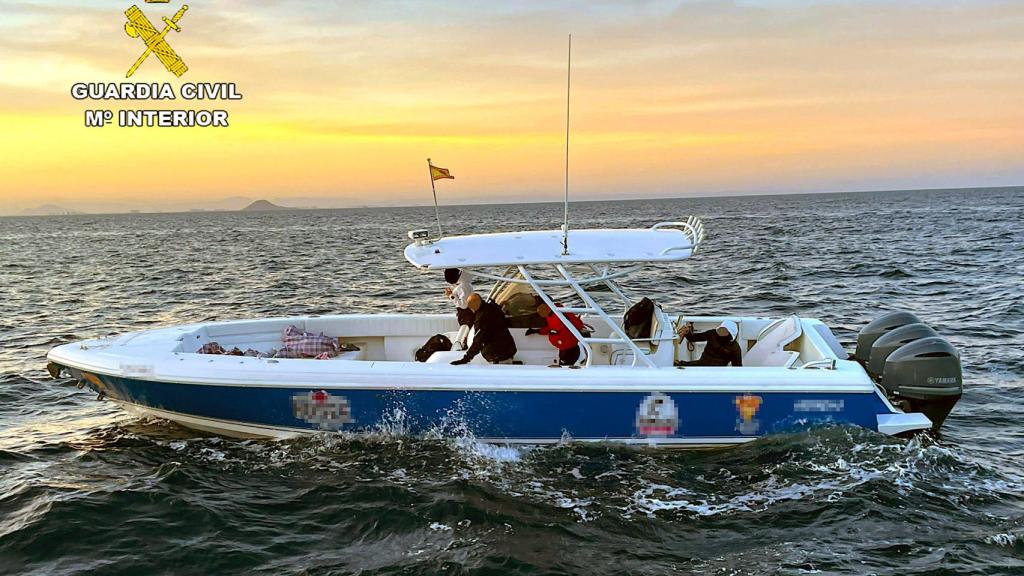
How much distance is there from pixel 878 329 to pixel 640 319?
8.50 feet

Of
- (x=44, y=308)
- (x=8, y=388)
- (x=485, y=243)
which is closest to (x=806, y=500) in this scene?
(x=485, y=243)

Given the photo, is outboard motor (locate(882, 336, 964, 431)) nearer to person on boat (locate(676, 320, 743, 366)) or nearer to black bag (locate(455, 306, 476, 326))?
person on boat (locate(676, 320, 743, 366))

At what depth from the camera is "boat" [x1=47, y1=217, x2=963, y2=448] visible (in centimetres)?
702

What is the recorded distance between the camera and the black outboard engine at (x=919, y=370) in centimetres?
727

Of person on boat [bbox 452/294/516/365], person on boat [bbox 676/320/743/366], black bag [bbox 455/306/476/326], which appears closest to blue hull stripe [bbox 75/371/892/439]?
person on boat [bbox 452/294/516/365]

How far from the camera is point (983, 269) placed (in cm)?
2245

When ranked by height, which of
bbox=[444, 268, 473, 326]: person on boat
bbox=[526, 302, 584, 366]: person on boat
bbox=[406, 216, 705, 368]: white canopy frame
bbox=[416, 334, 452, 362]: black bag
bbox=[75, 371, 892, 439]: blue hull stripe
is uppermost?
bbox=[406, 216, 705, 368]: white canopy frame

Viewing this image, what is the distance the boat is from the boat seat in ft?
0.27

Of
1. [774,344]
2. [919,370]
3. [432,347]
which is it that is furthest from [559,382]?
[919,370]

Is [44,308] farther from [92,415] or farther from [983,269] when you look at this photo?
[983,269]

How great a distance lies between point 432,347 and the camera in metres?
8.68

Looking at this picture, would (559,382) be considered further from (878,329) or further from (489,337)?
(878,329)

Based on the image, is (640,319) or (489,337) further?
(640,319)

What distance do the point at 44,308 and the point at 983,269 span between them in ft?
85.6
